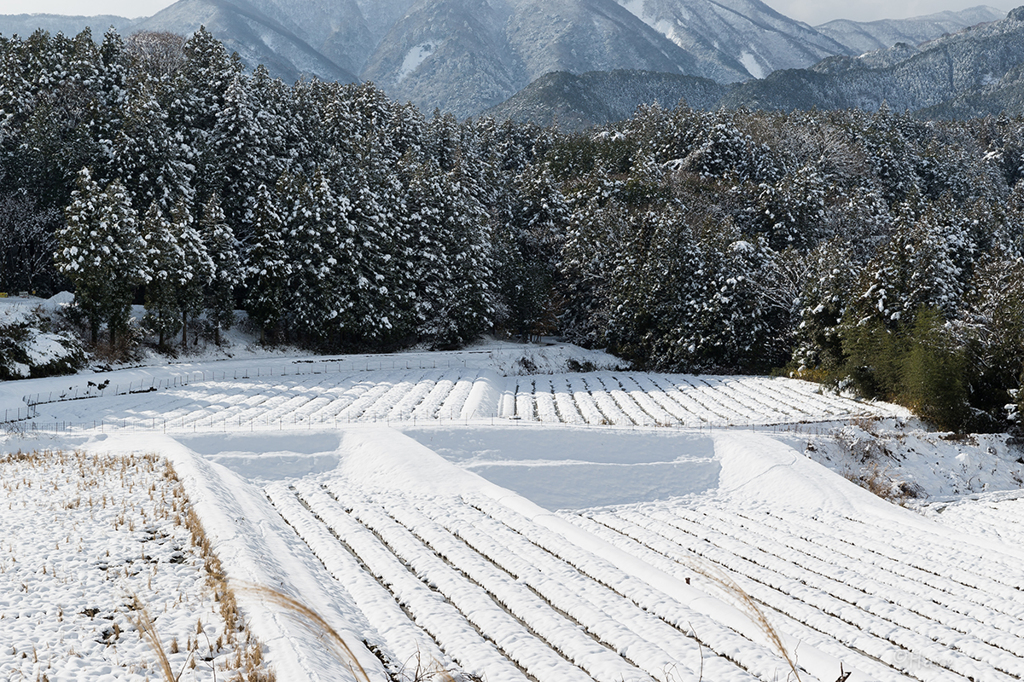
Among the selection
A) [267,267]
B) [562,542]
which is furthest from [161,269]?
[562,542]

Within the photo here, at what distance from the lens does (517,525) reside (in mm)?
11969

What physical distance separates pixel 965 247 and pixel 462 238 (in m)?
33.4

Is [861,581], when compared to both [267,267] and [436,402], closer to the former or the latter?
[436,402]

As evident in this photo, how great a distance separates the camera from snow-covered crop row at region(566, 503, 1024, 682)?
7688 millimetres

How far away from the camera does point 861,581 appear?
10117mm

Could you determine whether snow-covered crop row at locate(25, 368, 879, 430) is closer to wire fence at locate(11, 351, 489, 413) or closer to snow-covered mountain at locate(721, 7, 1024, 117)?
wire fence at locate(11, 351, 489, 413)

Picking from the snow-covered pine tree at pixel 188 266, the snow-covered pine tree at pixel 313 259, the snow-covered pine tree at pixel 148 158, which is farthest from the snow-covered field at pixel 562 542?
the snow-covered pine tree at pixel 148 158

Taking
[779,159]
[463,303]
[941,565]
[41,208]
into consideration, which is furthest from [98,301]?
[779,159]

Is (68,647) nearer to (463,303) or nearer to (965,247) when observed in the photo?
(463,303)

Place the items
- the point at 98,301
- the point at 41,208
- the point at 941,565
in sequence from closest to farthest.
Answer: the point at 941,565
the point at 98,301
the point at 41,208

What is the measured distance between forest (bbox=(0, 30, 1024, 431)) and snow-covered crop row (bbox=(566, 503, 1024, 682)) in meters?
19.3

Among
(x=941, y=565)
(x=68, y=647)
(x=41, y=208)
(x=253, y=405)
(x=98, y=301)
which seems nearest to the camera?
(x=68, y=647)

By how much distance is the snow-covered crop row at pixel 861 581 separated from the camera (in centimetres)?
769

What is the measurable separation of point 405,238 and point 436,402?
71.3 feet
